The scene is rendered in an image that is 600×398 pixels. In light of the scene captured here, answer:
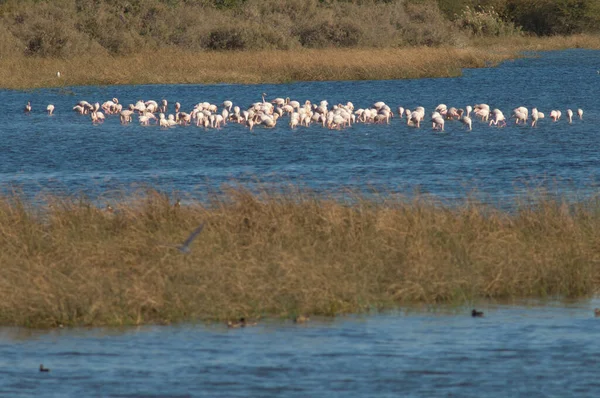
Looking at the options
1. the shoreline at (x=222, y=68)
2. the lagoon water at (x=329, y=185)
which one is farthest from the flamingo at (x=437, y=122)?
the shoreline at (x=222, y=68)

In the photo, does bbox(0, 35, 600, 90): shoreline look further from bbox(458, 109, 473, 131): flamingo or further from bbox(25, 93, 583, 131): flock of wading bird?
bbox(458, 109, 473, 131): flamingo

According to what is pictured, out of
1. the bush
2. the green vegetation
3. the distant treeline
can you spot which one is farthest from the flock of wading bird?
the bush

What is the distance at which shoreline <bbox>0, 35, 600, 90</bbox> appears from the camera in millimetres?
41469

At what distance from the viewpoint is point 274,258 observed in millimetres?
9953

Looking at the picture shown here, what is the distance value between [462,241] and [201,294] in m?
2.43

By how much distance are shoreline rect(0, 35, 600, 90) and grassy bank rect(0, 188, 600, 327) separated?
29965mm

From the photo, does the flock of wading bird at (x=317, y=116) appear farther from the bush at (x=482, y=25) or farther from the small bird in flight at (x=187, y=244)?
the bush at (x=482, y=25)

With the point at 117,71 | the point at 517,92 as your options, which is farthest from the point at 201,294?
the point at 117,71

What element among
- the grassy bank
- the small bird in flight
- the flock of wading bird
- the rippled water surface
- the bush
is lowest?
the bush

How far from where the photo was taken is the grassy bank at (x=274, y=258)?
366 inches

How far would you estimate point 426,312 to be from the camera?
32.1ft

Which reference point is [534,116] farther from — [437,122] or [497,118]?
[437,122]

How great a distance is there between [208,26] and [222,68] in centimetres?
748

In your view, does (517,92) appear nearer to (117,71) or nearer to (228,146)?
(117,71)
